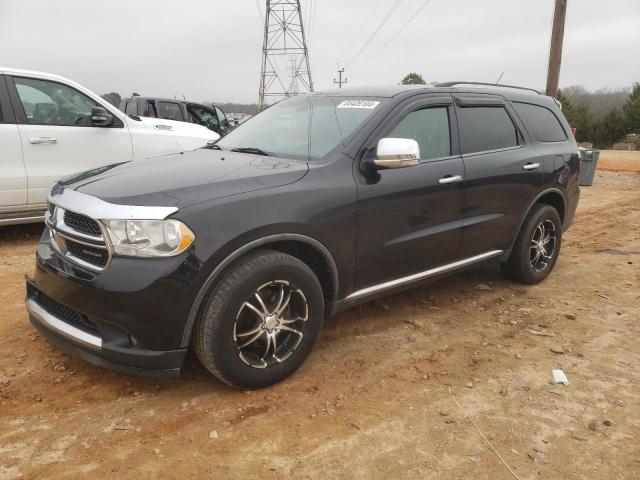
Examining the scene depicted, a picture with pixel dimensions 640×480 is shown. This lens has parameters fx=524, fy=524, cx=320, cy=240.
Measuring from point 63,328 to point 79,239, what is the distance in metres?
0.48

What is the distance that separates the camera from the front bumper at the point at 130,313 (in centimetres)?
253

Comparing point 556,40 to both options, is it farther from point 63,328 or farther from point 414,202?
point 63,328

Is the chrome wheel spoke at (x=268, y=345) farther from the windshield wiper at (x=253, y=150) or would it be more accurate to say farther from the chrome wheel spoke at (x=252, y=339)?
the windshield wiper at (x=253, y=150)

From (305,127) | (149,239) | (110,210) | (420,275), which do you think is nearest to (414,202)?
(420,275)

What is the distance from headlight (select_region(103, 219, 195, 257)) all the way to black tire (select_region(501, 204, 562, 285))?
3.24m

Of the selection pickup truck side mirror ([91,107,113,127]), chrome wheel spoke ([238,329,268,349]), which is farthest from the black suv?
pickup truck side mirror ([91,107,113,127])

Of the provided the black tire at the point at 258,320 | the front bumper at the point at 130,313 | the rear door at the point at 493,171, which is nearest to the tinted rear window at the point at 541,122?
the rear door at the point at 493,171

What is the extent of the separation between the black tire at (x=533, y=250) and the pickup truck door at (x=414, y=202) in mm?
1028

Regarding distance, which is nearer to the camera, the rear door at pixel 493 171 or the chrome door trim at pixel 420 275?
the chrome door trim at pixel 420 275

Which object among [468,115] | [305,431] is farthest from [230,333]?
[468,115]

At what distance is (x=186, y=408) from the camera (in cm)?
282

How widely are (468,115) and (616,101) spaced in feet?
192

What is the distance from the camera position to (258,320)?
9.48 ft

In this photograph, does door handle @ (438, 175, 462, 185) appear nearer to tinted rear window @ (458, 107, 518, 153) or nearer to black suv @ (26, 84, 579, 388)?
black suv @ (26, 84, 579, 388)
